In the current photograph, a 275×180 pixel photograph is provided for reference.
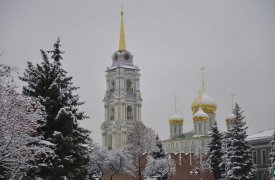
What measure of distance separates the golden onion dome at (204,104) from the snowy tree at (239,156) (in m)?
56.0

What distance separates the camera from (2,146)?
1662 cm

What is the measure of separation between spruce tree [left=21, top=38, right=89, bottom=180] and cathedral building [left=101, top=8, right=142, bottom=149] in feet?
238

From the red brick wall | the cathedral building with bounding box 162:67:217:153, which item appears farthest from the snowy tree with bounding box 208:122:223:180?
the cathedral building with bounding box 162:67:217:153

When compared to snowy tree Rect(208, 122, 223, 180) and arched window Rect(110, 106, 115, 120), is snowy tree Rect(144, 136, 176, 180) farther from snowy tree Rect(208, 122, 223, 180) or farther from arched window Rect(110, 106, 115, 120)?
arched window Rect(110, 106, 115, 120)

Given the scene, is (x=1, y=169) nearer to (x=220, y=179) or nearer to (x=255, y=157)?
(x=220, y=179)

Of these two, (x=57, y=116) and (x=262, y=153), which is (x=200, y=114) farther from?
(x=57, y=116)

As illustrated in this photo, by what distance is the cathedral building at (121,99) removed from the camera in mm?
98250

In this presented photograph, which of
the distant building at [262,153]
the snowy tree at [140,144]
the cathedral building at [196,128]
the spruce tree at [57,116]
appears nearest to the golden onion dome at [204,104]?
the cathedral building at [196,128]

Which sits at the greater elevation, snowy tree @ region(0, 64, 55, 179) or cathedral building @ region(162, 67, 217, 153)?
cathedral building @ region(162, 67, 217, 153)

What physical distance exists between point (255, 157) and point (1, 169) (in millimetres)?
41687

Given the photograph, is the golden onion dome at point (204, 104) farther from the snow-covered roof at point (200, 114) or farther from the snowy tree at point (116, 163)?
the snowy tree at point (116, 163)

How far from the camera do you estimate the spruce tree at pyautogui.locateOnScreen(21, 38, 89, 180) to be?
22203mm

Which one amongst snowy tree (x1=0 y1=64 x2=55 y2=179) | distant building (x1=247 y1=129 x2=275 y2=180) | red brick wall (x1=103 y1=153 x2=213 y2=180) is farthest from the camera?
red brick wall (x1=103 y1=153 x2=213 y2=180)

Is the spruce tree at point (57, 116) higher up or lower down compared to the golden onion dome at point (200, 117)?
lower down
